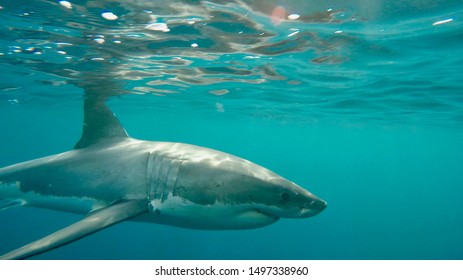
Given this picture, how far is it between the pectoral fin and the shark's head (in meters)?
0.39

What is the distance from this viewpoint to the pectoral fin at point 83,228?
336cm

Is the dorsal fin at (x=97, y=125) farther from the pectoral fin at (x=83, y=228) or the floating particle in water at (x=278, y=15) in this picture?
the floating particle in water at (x=278, y=15)

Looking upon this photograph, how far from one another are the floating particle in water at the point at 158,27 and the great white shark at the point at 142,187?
319 cm

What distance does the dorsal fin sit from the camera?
661 centimetres

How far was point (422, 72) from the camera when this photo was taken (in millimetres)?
12453

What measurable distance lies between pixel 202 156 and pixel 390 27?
6955 millimetres

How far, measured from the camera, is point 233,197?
13.4 ft

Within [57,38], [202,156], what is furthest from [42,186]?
[57,38]

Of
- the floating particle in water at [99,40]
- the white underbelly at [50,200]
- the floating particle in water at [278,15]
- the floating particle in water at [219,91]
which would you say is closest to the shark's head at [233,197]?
the white underbelly at [50,200]

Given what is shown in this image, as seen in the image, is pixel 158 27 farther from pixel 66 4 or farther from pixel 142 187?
pixel 142 187

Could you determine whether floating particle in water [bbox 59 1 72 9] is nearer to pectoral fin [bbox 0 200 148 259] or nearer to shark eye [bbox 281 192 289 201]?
pectoral fin [bbox 0 200 148 259]

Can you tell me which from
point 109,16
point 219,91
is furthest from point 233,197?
point 219,91

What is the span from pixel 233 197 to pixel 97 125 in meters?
4.04

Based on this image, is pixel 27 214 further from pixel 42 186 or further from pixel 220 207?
pixel 220 207
